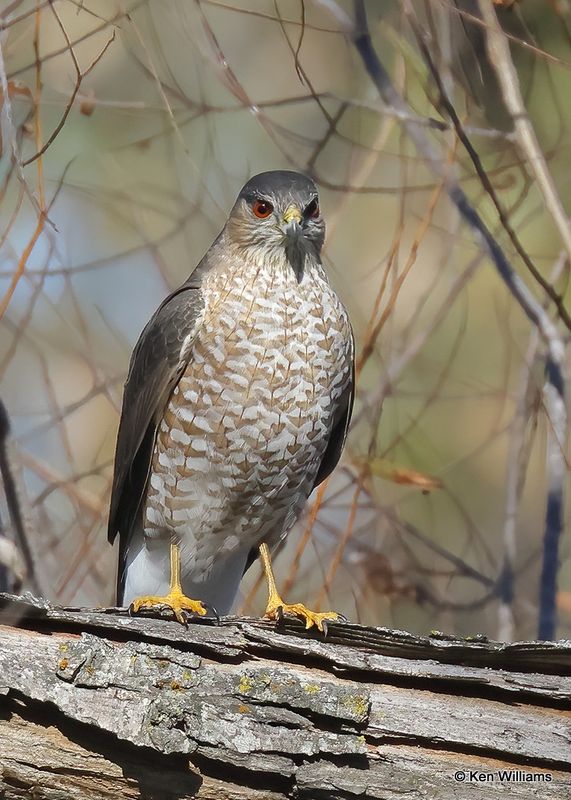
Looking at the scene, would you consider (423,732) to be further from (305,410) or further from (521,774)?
(305,410)

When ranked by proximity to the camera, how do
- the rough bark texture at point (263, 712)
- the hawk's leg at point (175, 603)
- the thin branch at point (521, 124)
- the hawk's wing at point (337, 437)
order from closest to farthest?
the rough bark texture at point (263, 712) < the hawk's leg at point (175, 603) < the thin branch at point (521, 124) < the hawk's wing at point (337, 437)

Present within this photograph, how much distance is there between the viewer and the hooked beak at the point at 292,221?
4.00 meters

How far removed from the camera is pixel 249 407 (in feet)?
12.6

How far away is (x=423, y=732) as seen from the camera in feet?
9.20

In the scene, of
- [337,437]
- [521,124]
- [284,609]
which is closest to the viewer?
[284,609]

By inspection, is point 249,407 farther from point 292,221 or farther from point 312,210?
point 312,210

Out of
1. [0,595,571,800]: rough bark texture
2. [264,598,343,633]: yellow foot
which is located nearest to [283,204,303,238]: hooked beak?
[264,598,343,633]: yellow foot

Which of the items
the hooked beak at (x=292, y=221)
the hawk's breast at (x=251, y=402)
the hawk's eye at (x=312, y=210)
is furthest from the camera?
the hawk's eye at (x=312, y=210)

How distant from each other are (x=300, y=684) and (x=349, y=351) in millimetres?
1606

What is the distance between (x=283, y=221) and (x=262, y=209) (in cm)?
14

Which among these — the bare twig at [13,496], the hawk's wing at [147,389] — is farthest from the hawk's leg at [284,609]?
the bare twig at [13,496]

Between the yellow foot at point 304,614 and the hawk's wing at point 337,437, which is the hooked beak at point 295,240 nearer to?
the hawk's wing at point 337,437

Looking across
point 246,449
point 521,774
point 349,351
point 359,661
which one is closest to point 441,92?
point 349,351

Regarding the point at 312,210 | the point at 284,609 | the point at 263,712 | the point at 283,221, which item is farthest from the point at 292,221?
the point at 263,712
